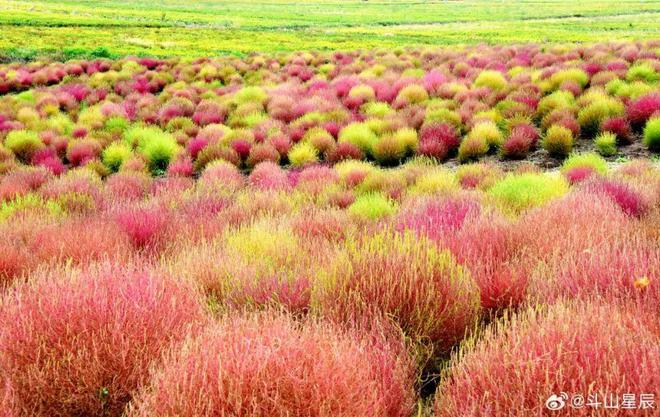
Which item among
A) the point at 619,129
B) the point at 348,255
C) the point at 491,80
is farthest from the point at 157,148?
the point at 619,129

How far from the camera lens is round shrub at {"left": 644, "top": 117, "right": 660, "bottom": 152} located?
8.50 metres

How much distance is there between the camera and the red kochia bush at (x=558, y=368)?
1927mm

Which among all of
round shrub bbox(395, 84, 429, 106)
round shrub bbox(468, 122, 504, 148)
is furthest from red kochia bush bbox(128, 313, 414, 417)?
round shrub bbox(395, 84, 429, 106)

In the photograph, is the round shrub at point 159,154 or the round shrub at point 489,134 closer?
the round shrub at point 489,134

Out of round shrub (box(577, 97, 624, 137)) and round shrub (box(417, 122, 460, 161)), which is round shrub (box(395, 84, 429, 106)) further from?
round shrub (box(577, 97, 624, 137))

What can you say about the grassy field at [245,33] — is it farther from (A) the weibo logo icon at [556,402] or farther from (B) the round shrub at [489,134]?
(A) the weibo logo icon at [556,402]

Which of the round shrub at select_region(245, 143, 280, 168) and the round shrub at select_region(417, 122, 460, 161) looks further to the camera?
the round shrub at select_region(245, 143, 280, 168)

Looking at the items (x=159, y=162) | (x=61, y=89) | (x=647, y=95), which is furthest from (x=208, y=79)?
(x=647, y=95)

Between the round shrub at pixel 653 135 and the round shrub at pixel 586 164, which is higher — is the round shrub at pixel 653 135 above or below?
above

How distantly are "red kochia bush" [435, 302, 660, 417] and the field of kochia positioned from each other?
1cm

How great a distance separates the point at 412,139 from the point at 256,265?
6902 millimetres

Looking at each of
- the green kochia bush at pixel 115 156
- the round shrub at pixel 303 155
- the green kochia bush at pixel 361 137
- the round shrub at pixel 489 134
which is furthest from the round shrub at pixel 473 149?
the green kochia bush at pixel 115 156

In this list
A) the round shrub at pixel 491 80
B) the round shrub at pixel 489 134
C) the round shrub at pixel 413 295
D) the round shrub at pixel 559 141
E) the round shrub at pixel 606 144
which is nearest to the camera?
the round shrub at pixel 413 295

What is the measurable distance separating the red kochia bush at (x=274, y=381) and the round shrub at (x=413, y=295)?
20.4 inches
